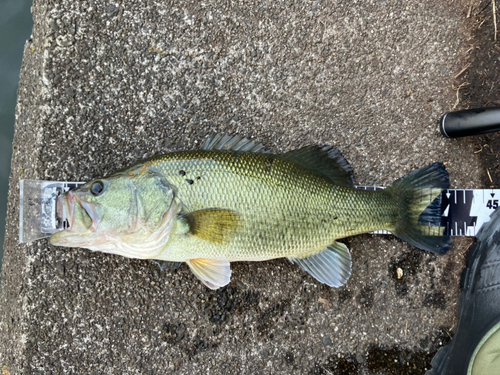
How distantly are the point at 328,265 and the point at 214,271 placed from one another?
751mm

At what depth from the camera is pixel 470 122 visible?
7.54 feet

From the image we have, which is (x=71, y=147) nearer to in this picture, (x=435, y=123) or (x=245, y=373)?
(x=245, y=373)

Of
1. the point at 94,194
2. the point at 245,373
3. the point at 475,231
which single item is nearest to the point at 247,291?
the point at 245,373

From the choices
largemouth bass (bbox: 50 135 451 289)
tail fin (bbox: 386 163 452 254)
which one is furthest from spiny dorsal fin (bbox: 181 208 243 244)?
tail fin (bbox: 386 163 452 254)

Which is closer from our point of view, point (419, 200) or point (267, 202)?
point (267, 202)

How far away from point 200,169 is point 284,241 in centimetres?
66

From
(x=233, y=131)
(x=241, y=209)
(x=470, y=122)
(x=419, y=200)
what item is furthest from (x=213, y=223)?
(x=470, y=122)

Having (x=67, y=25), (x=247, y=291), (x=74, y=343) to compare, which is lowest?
(x=74, y=343)

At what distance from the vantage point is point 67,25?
2.30 metres

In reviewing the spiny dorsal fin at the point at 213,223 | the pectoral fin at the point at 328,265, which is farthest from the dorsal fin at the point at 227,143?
the pectoral fin at the point at 328,265

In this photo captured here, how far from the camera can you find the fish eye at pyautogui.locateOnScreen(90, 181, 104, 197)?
1841 mm

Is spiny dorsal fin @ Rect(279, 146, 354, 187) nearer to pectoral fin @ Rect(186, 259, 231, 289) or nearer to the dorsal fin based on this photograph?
the dorsal fin

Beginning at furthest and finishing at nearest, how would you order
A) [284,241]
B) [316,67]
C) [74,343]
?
[316,67] → [74,343] → [284,241]

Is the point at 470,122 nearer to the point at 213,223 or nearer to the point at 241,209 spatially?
the point at 241,209
